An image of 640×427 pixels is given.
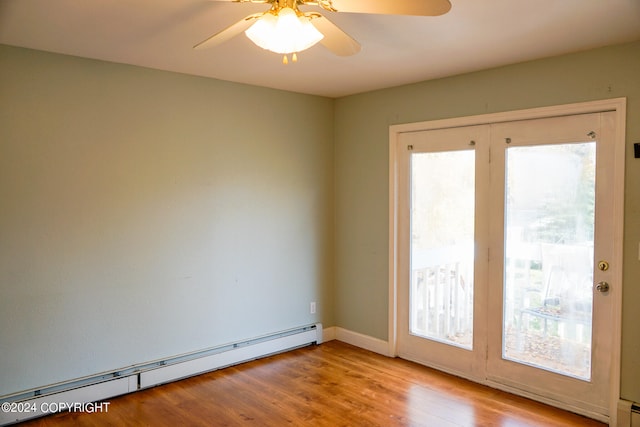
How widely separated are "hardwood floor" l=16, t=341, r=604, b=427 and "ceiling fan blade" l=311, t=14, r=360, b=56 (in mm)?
2250

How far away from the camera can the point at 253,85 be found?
13.4ft

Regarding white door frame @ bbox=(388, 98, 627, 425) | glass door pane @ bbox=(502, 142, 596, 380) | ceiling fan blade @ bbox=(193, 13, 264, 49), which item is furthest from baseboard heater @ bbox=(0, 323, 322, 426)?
ceiling fan blade @ bbox=(193, 13, 264, 49)

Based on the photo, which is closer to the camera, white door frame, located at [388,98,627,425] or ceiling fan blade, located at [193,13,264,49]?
ceiling fan blade, located at [193,13,264,49]

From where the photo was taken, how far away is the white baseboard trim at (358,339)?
4.33 m

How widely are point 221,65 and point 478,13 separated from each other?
1.83 metres

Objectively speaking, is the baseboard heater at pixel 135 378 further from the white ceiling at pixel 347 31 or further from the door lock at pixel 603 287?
the door lock at pixel 603 287

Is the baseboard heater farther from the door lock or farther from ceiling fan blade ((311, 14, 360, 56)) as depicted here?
ceiling fan blade ((311, 14, 360, 56))

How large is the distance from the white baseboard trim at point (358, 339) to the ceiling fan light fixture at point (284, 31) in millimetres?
3127

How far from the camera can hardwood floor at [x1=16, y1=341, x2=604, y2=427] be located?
3.05 metres

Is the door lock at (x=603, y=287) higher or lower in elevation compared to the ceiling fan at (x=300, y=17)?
lower

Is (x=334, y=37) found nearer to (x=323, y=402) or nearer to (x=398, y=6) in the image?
(x=398, y=6)

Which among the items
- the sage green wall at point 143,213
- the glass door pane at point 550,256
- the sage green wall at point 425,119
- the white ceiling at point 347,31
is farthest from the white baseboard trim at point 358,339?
the white ceiling at point 347,31

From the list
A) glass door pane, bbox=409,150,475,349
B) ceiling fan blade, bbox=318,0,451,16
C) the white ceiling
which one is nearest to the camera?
ceiling fan blade, bbox=318,0,451,16

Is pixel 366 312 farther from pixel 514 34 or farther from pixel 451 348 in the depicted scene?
pixel 514 34
